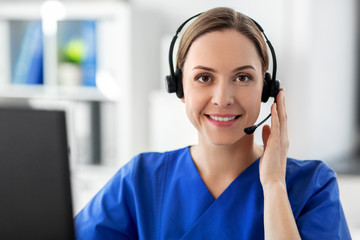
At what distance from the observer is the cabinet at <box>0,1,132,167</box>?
294cm

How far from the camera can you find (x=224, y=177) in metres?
1.18

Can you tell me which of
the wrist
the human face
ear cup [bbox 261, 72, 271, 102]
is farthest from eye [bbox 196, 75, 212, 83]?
the wrist

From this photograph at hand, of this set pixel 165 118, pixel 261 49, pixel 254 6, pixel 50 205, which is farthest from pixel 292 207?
pixel 254 6

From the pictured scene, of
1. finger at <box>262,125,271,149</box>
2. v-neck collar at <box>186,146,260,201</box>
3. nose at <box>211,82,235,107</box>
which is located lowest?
v-neck collar at <box>186,146,260,201</box>

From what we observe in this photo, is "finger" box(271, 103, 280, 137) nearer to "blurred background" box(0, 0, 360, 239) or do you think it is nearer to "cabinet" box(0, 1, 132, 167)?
"blurred background" box(0, 0, 360, 239)

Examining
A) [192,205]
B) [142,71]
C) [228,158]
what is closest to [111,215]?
[192,205]

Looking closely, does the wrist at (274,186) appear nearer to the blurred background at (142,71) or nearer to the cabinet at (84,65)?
the blurred background at (142,71)

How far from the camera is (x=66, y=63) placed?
3.06m

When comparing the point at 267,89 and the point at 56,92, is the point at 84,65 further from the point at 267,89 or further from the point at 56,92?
the point at 267,89

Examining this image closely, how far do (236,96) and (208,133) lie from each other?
110 millimetres

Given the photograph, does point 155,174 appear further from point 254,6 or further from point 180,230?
point 254,6

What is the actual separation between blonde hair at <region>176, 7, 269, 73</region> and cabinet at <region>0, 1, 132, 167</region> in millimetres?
1808

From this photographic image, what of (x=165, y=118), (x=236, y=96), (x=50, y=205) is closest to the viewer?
(x=50, y=205)


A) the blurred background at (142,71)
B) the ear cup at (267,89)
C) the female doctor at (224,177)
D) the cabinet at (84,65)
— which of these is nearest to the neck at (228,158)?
the female doctor at (224,177)
